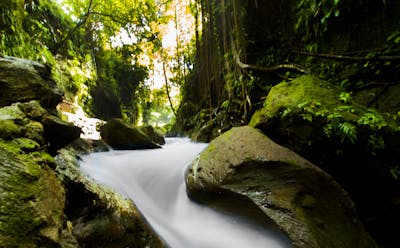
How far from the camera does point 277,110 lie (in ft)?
9.58

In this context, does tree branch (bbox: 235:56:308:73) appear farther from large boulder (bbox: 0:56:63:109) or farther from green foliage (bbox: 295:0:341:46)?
large boulder (bbox: 0:56:63:109)

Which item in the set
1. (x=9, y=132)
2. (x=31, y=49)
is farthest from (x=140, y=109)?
(x=9, y=132)

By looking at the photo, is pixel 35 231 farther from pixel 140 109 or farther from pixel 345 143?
pixel 140 109

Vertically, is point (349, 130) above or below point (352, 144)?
above

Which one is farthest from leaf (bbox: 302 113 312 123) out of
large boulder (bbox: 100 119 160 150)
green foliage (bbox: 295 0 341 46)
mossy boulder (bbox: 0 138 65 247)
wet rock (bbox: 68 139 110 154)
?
large boulder (bbox: 100 119 160 150)

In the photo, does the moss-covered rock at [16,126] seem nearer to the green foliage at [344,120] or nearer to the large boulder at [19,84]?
the large boulder at [19,84]

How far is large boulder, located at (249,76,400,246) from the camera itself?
2.40 meters

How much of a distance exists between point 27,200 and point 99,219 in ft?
3.00

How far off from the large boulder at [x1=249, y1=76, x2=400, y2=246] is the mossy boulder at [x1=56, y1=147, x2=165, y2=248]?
200 cm

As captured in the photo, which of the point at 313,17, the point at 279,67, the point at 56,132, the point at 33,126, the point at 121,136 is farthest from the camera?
the point at 121,136

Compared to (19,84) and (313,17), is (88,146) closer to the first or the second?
(19,84)

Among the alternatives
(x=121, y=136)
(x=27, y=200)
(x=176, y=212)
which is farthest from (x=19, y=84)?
(x=121, y=136)

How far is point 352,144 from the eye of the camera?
2480 mm

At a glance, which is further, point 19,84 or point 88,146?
point 88,146
